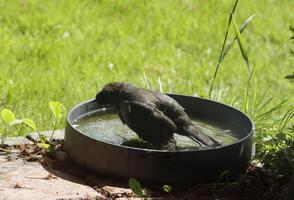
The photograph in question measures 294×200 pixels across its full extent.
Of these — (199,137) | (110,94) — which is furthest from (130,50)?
(199,137)

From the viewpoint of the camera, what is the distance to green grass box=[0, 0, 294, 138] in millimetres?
6863

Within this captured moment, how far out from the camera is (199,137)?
15.2 ft

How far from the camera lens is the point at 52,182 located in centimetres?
428

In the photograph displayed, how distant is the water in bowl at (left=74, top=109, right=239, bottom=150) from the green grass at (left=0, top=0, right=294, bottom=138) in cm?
81

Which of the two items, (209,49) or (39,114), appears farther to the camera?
(209,49)

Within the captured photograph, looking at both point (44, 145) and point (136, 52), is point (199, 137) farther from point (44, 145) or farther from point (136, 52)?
point (136, 52)

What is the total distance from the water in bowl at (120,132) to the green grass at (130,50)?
0.81m

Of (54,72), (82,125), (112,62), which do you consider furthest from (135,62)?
(82,125)

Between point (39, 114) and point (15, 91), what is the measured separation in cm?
57

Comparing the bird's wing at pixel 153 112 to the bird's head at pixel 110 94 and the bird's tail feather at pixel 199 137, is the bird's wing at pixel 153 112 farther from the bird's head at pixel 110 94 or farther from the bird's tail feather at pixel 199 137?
the bird's head at pixel 110 94

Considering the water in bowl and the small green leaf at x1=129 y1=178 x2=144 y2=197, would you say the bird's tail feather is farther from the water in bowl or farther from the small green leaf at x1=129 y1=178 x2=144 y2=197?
the small green leaf at x1=129 y1=178 x2=144 y2=197

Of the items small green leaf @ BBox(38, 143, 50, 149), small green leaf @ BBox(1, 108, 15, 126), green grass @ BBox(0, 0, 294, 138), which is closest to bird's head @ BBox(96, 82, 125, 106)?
small green leaf @ BBox(38, 143, 50, 149)

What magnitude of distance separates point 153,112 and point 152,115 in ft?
0.07

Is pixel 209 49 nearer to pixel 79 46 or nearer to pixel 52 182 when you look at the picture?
pixel 79 46
